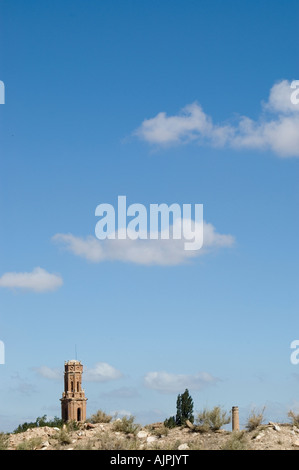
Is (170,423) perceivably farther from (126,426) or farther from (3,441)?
(3,441)

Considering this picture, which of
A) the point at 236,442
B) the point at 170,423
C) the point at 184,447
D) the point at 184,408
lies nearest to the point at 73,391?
the point at 184,408

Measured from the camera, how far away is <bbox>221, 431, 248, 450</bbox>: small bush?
116 feet

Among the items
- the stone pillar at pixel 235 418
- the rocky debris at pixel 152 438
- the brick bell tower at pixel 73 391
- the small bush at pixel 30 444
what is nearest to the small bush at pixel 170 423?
the rocky debris at pixel 152 438

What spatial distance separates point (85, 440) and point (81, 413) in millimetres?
46322

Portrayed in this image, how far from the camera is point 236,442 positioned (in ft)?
117

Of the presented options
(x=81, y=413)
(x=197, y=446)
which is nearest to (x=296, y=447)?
(x=197, y=446)

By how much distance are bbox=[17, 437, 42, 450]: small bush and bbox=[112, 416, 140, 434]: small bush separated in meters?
4.54

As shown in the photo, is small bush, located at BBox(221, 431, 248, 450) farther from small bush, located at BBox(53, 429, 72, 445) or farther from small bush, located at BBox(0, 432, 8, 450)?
small bush, located at BBox(0, 432, 8, 450)

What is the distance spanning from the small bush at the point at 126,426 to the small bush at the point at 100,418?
74.4 inches

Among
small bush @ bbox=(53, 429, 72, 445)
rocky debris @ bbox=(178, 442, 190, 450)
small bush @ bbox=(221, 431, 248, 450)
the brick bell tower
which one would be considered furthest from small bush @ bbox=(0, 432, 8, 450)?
the brick bell tower

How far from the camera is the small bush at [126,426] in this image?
1574 inches

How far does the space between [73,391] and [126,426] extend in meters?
47.2

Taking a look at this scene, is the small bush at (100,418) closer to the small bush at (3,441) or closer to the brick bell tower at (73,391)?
the small bush at (3,441)
